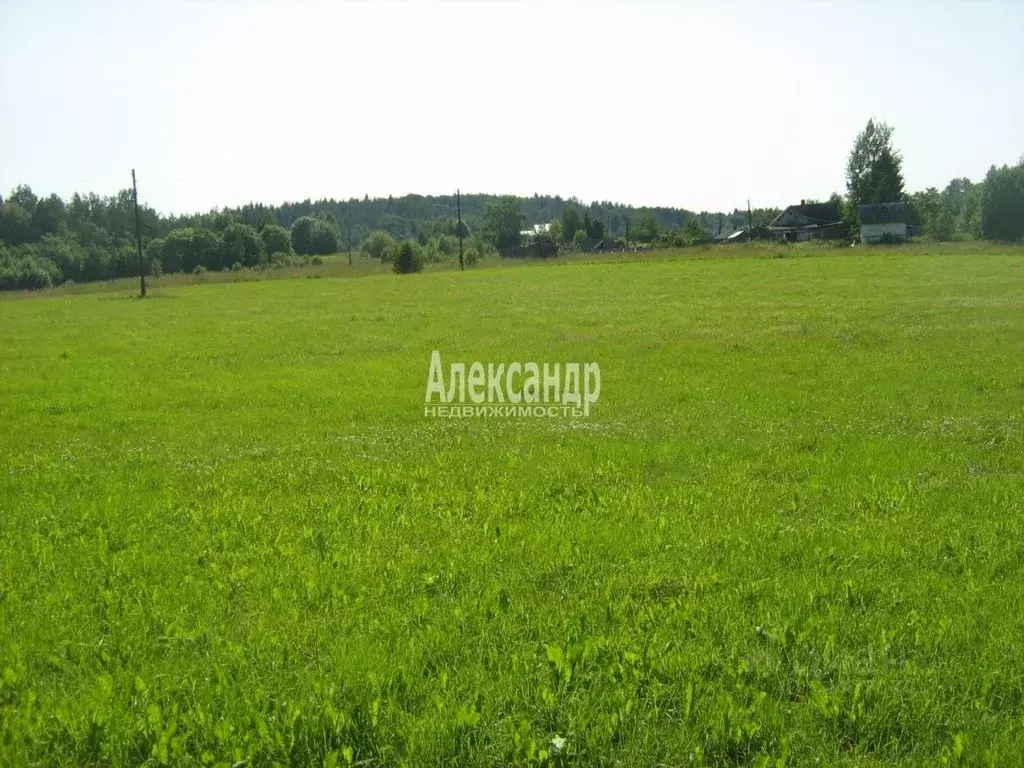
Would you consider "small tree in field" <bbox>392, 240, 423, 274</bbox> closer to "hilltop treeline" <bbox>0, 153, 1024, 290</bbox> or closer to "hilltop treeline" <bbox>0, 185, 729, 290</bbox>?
"hilltop treeline" <bbox>0, 153, 1024, 290</bbox>

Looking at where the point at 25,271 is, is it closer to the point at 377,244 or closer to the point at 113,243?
the point at 113,243

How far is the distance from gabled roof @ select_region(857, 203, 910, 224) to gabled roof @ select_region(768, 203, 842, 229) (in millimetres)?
19483

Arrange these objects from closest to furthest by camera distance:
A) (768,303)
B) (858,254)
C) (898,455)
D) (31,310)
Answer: (898,455)
(768,303)
(31,310)
(858,254)

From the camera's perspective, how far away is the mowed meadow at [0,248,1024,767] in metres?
4.19

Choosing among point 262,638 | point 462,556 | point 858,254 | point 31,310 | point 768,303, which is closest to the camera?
point 262,638

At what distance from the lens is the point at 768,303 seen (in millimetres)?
32062

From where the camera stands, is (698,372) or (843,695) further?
(698,372)

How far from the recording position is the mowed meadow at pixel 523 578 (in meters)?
4.19

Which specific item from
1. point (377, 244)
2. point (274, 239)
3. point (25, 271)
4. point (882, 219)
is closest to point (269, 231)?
point (274, 239)

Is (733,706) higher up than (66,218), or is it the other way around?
(66,218)

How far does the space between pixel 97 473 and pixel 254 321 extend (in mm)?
24290

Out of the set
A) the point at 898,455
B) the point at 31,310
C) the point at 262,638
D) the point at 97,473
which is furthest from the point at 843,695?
the point at 31,310

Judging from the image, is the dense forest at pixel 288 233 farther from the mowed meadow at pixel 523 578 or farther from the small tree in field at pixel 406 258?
the mowed meadow at pixel 523 578

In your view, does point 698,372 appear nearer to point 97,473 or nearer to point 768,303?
point 97,473
